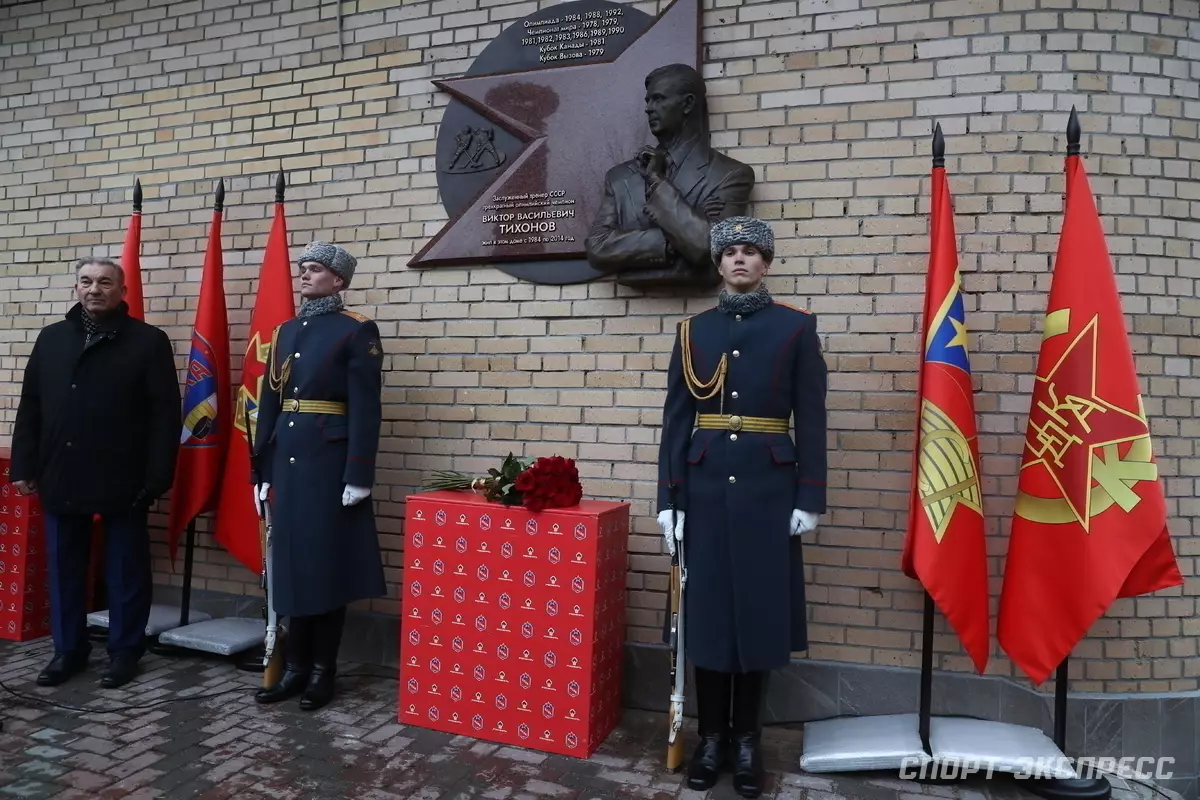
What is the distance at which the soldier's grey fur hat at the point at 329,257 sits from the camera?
3260 mm

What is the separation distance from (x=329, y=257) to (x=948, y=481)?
8.23ft

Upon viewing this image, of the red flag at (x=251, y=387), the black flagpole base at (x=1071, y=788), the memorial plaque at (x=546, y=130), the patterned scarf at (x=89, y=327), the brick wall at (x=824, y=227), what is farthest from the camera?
the red flag at (x=251, y=387)

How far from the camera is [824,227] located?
3203mm

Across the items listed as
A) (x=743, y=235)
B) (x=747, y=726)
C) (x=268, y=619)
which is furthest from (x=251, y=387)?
(x=747, y=726)

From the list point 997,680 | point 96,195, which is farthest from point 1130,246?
point 96,195

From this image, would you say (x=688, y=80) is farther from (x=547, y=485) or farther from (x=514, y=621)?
(x=514, y=621)

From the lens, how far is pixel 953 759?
2574 millimetres

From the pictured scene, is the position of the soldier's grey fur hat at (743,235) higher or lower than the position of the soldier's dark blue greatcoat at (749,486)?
higher

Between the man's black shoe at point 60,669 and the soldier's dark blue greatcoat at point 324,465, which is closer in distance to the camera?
the soldier's dark blue greatcoat at point 324,465

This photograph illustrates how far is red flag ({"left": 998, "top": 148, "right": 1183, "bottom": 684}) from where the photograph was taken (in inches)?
99.0

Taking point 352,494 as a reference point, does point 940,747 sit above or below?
below

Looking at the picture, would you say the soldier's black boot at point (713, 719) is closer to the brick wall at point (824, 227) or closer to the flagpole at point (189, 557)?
the brick wall at point (824, 227)

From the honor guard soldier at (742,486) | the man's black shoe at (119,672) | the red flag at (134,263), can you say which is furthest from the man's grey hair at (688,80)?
the man's black shoe at (119,672)

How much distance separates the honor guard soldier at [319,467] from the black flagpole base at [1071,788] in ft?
8.08
